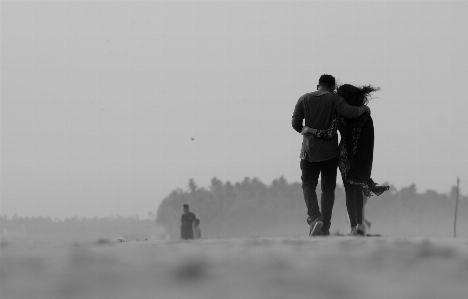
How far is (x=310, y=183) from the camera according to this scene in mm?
8328

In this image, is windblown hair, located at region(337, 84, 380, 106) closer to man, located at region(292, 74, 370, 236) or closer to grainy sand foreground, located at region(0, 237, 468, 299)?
man, located at region(292, 74, 370, 236)

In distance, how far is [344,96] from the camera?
27.5 feet

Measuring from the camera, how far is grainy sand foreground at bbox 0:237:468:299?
1.83m

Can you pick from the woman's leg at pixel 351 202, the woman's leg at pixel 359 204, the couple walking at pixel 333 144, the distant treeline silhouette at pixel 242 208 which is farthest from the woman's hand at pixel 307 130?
the distant treeline silhouette at pixel 242 208

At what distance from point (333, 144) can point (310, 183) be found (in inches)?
18.8

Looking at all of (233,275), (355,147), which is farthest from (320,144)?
(233,275)

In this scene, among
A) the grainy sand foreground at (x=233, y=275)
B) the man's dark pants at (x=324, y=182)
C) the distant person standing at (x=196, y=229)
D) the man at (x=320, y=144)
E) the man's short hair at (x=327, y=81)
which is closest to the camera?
the grainy sand foreground at (x=233, y=275)

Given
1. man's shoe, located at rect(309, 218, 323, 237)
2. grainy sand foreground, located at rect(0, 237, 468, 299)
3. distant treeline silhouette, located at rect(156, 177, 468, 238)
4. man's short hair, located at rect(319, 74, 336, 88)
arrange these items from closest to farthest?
grainy sand foreground, located at rect(0, 237, 468, 299), man's shoe, located at rect(309, 218, 323, 237), man's short hair, located at rect(319, 74, 336, 88), distant treeline silhouette, located at rect(156, 177, 468, 238)

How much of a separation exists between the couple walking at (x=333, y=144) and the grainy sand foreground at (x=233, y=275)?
17.6 ft

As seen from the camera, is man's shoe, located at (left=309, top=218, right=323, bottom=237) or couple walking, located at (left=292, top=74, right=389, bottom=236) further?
couple walking, located at (left=292, top=74, right=389, bottom=236)

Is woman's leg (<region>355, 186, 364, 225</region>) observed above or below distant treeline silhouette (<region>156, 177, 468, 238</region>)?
above

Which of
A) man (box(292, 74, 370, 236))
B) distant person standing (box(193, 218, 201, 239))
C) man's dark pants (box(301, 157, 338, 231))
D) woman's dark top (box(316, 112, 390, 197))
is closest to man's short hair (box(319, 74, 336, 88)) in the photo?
man (box(292, 74, 370, 236))

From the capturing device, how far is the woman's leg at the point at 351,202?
8258 millimetres

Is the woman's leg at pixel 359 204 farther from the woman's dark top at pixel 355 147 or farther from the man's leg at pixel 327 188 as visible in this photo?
the man's leg at pixel 327 188
